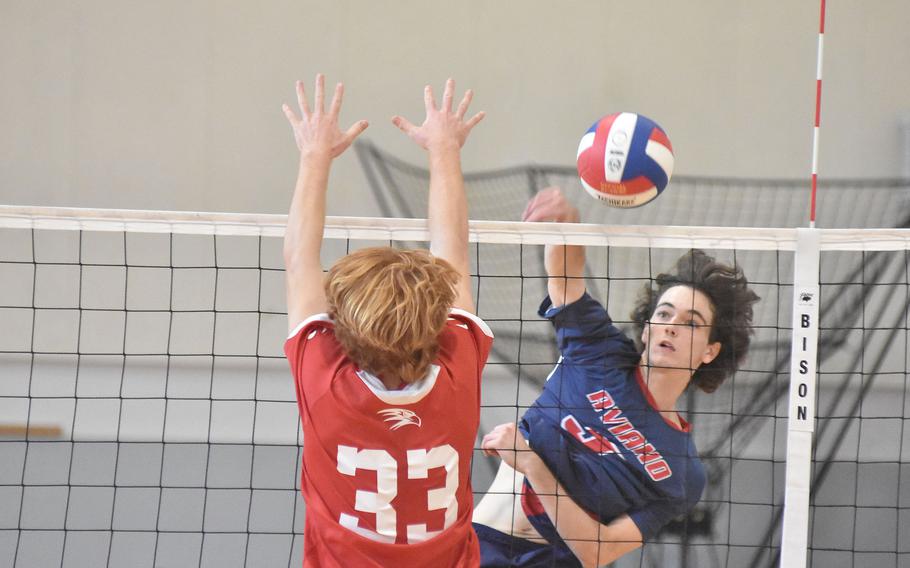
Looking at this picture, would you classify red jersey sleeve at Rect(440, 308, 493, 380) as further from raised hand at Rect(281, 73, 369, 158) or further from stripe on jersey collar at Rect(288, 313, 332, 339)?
raised hand at Rect(281, 73, 369, 158)

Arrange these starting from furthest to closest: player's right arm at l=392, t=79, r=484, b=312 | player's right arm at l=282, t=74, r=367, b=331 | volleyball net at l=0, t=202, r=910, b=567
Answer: volleyball net at l=0, t=202, r=910, b=567 → player's right arm at l=392, t=79, r=484, b=312 → player's right arm at l=282, t=74, r=367, b=331

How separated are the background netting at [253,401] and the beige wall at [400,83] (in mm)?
297

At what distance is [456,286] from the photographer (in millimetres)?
1779

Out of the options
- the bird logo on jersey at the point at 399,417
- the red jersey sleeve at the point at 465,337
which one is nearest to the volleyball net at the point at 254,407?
the red jersey sleeve at the point at 465,337

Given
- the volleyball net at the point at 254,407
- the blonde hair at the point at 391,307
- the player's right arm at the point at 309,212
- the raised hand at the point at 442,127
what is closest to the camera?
the blonde hair at the point at 391,307

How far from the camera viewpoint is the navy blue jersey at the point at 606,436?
292 centimetres

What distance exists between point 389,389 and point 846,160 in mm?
4877

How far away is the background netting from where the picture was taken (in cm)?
484

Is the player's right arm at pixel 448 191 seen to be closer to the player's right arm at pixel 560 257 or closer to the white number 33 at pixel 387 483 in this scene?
the white number 33 at pixel 387 483

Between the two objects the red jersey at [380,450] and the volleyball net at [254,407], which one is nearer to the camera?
the red jersey at [380,450]

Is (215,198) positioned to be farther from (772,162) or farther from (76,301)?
(772,162)

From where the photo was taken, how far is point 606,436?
293cm

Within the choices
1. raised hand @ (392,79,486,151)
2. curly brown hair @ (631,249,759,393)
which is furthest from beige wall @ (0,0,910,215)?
raised hand @ (392,79,486,151)

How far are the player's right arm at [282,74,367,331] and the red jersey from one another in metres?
0.06
